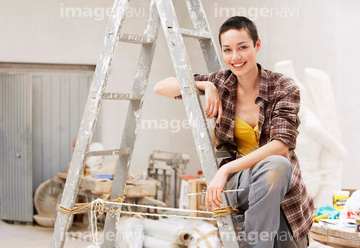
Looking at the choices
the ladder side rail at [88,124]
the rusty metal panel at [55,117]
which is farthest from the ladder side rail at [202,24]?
the rusty metal panel at [55,117]

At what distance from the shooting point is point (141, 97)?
256 centimetres

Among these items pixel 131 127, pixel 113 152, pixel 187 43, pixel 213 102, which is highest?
pixel 187 43

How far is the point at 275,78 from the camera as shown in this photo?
6.75 ft

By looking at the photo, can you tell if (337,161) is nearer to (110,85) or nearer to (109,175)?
(109,175)

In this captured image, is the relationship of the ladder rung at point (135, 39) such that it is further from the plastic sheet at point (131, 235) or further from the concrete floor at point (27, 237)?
the concrete floor at point (27, 237)

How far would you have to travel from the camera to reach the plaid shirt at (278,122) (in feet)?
6.26

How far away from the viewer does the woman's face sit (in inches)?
79.2

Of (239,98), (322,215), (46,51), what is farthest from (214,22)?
(239,98)

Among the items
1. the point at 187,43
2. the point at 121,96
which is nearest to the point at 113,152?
the point at 121,96

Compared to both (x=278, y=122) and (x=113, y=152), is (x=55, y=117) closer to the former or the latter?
(x=113, y=152)

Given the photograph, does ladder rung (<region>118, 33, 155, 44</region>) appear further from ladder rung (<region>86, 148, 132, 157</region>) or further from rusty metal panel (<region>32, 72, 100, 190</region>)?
rusty metal panel (<region>32, 72, 100, 190</region>)

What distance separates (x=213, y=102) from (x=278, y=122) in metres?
0.31

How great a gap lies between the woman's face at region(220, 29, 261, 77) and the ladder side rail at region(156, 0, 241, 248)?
192 millimetres

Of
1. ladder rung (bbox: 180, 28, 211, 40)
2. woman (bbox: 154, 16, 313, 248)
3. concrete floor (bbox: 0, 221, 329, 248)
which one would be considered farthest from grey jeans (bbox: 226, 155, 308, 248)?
concrete floor (bbox: 0, 221, 329, 248)
